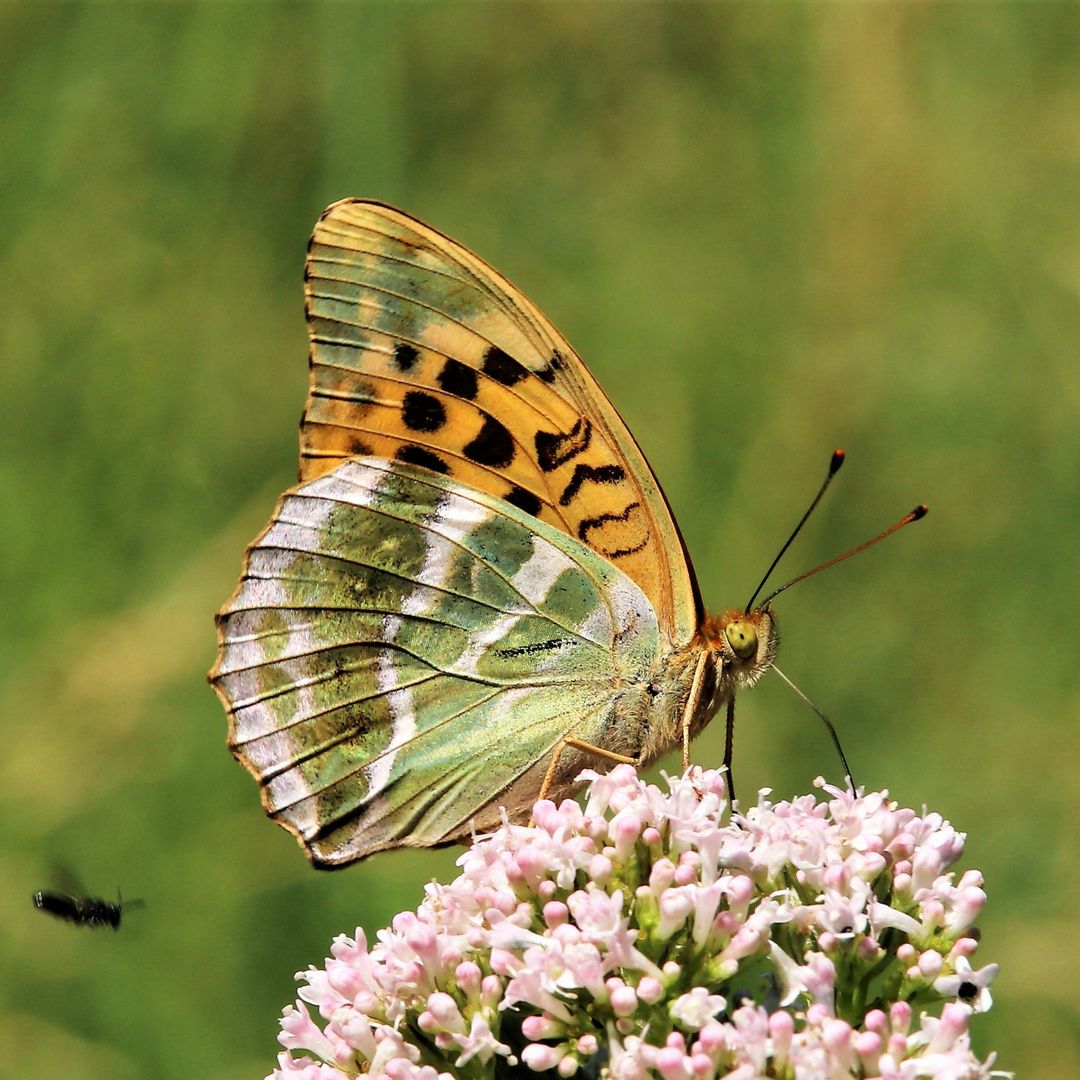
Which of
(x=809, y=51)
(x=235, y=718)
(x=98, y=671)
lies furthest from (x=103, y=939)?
(x=809, y=51)

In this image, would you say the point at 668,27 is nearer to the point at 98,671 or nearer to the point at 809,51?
the point at 809,51

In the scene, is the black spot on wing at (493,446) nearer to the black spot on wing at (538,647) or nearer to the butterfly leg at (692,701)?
the black spot on wing at (538,647)

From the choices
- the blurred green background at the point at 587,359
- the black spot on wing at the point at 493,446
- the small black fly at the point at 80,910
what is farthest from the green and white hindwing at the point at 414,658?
the blurred green background at the point at 587,359

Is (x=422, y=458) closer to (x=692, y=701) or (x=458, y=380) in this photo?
(x=458, y=380)

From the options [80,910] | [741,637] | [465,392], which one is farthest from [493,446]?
[80,910]

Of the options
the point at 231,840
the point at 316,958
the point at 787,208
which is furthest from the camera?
the point at 787,208

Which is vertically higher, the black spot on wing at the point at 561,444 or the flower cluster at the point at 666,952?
the black spot on wing at the point at 561,444

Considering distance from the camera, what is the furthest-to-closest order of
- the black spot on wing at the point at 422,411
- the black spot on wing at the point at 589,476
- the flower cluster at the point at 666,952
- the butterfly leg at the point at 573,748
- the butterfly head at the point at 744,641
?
the black spot on wing at the point at 422,411 < the black spot on wing at the point at 589,476 < the butterfly head at the point at 744,641 < the butterfly leg at the point at 573,748 < the flower cluster at the point at 666,952

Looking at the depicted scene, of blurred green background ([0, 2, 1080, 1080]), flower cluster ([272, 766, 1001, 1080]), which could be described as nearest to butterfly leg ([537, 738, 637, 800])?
flower cluster ([272, 766, 1001, 1080])
